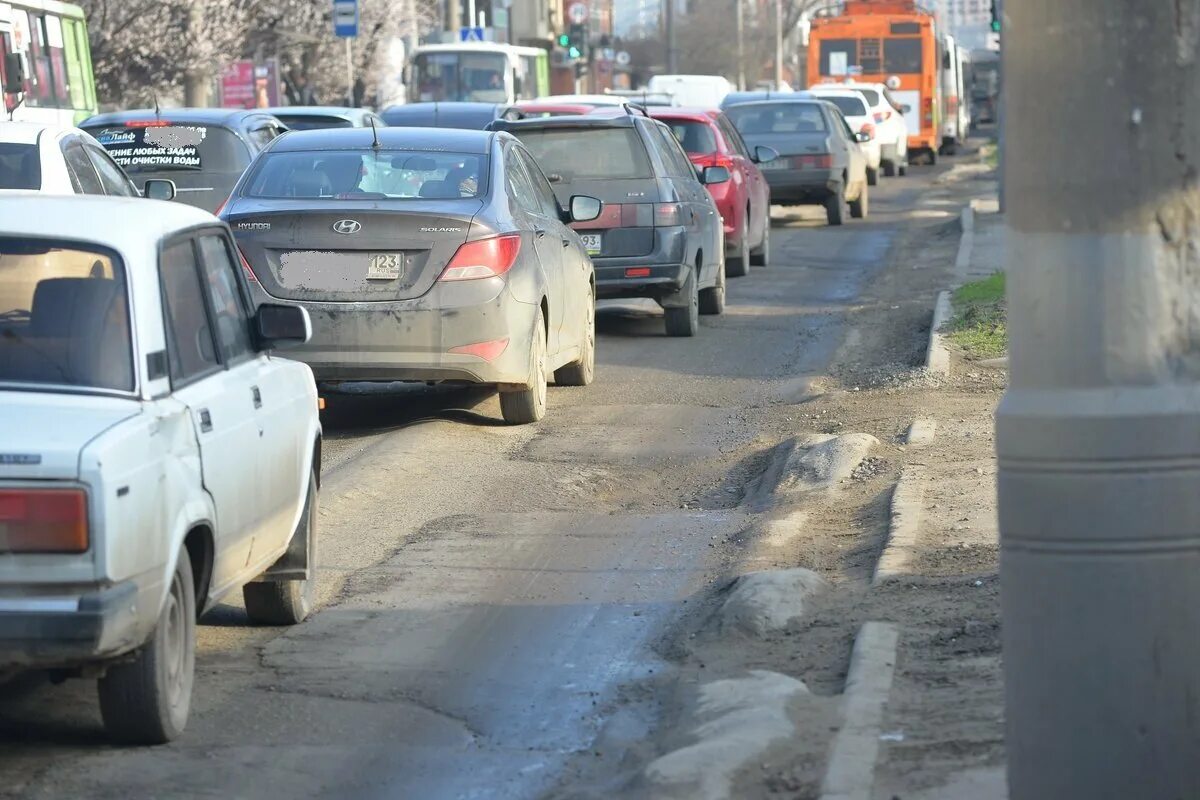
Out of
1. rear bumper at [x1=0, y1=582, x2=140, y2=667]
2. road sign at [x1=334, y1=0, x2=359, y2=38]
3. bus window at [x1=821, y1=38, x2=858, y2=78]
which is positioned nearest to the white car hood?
rear bumper at [x1=0, y1=582, x2=140, y2=667]

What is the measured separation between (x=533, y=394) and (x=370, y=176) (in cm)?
143

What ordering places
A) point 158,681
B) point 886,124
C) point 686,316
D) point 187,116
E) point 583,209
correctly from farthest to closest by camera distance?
point 886,124, point 187,116, point 686,316, point 583,209, point 158,681

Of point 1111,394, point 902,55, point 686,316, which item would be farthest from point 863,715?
point 902,55

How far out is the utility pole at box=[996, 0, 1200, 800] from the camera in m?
4.09

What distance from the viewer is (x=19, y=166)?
35.9 ft

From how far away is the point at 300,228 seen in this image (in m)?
10.5

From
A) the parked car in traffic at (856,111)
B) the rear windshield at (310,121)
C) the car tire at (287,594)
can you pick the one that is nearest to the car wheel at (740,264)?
the rear windshield at (310,121)

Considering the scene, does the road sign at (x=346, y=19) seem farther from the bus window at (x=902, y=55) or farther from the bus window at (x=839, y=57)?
the bus window at (x=902, y=55)

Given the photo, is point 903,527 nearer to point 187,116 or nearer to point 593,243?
point 593,243

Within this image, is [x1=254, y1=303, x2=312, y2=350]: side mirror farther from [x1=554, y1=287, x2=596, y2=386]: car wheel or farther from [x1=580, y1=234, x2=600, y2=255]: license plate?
[x1=580, y1=234, x2=600, y2=255]: license plate

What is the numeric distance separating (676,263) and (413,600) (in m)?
7.83

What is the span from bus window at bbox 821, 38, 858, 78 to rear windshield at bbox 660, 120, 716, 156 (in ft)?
94.3

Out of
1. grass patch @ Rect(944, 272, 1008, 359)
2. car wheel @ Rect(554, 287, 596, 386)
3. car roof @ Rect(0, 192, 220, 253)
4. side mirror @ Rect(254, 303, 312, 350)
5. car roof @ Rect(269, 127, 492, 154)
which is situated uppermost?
car roof @ Rect(0, 192, 220, 253)

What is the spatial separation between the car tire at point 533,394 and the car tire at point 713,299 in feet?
19.0
